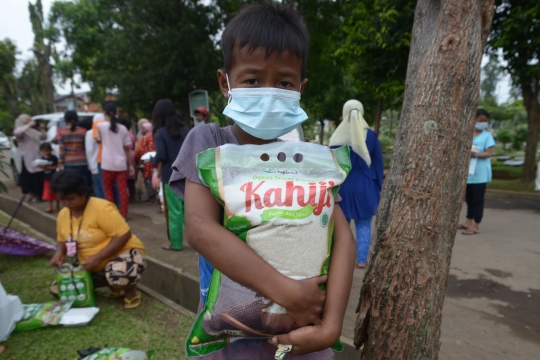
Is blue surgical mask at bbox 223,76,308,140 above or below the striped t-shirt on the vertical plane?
above

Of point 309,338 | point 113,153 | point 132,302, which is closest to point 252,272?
point 309,338

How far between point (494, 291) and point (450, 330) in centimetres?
114

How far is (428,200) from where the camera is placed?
4.91 ft

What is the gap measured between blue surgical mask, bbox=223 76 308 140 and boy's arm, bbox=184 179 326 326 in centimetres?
29

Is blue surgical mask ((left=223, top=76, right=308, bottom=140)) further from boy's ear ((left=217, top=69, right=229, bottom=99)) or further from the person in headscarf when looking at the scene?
the person in headscarf

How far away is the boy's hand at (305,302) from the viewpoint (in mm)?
989

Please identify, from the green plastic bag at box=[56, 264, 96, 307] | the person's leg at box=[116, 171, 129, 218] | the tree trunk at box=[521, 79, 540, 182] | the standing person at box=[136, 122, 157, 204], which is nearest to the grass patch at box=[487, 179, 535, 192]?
the tree trunk at box=[521, 79, 540, 182]

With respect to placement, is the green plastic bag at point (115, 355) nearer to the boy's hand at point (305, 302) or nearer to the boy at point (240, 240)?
the boy at point (240, 240)

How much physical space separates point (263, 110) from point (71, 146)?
6.05m

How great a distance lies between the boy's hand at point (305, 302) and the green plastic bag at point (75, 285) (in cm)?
280

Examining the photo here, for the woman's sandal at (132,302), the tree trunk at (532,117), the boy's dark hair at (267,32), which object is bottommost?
the woman's sandal at (132,302)

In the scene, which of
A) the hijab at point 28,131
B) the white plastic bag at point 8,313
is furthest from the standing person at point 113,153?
the white plastic bag at point 8,313

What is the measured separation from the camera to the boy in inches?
39.4

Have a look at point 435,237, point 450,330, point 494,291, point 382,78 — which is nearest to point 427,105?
point 435,237
